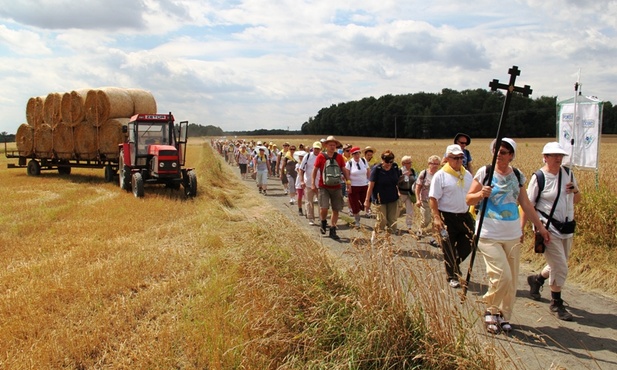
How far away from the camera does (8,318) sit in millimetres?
4875

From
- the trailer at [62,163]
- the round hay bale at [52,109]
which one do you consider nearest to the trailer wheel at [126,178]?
the trailer at [62,163]

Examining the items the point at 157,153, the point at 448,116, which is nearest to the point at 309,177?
the point at 157,153

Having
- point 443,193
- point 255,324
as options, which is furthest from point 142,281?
point 443,193

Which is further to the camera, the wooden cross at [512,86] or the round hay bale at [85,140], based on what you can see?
the round hay bale at [85,140]

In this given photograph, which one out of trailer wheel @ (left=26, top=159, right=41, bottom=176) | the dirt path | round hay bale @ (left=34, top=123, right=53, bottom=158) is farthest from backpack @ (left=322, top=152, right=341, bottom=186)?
trailer wheel @ (left=26, top=159, right=41, bottom=176)

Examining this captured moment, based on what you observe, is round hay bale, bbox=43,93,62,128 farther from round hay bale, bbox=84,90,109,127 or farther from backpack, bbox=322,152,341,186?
backpack, bbox=322,152,341,186

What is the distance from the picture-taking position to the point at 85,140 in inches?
741

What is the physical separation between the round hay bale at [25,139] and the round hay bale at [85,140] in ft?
12.7

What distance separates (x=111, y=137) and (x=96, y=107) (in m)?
1.17

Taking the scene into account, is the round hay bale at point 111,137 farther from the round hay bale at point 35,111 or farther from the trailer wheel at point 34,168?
the trailer wheel at point 34,168

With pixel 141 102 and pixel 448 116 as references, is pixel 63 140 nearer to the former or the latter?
pixel 141 102

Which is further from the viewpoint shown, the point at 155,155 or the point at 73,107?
the point at 73,107

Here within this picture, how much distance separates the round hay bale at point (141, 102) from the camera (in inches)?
737

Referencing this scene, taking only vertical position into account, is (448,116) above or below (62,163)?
above
